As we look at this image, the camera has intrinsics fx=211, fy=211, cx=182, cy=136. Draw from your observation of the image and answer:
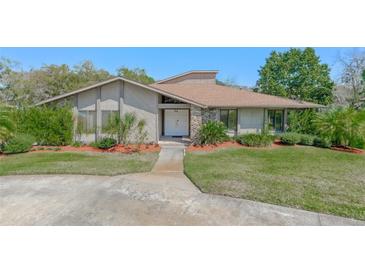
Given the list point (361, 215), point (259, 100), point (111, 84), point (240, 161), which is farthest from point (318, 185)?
point (111, 84)

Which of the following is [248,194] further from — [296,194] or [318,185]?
[318,185]

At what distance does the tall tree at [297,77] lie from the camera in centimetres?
2534

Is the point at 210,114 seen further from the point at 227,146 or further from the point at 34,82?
the point at 34,82

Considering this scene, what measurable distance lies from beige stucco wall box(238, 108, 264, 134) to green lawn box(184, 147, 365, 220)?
4016mm

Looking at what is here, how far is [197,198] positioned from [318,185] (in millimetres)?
4172

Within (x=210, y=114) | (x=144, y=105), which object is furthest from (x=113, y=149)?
(x=210, y=114)

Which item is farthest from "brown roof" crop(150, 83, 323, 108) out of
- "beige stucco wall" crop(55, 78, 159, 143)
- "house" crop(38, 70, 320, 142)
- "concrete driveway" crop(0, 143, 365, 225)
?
"concrete driveway" crop(0, 143, 365, 225)

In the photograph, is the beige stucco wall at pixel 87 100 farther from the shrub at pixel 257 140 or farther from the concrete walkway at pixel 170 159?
the shrub at pixel 257 140

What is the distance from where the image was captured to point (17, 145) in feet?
37.7

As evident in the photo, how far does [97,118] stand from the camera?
47.7 ft

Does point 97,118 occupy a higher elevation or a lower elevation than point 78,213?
higher

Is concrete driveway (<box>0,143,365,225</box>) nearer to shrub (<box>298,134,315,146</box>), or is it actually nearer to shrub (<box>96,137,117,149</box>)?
shrub (<box>96,137,117,149</box>)

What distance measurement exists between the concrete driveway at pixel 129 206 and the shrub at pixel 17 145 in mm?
5217

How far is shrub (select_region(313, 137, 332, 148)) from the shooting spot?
13.5 meters
